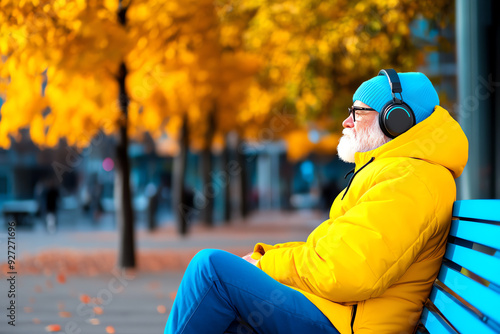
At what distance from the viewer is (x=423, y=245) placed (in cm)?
254

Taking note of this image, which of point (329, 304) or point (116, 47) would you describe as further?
point (116, 47)

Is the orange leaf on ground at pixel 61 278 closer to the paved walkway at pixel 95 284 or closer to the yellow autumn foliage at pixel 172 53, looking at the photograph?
the paved walkway at pixel 95 284

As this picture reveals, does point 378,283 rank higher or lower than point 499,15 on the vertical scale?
lower

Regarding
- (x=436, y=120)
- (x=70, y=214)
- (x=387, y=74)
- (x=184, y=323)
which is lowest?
(x=70, y=214)

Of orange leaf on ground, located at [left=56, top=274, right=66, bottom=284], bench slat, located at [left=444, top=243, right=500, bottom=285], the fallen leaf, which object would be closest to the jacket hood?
bench slat, located at [left=444, top=243, right=500, bottom=285]

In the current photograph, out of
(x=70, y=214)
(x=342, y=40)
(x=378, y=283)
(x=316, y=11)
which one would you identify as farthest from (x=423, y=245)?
(x=70, y=214)

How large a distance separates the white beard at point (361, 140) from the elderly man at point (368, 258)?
0.27 ft

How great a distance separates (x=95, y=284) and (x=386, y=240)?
714 cm

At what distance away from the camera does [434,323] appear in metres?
2.61

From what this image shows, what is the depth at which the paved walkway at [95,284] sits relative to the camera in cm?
630

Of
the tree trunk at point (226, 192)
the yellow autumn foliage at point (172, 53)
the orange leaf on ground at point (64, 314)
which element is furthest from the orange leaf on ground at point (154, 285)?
the tree trunk at point (226, 192)

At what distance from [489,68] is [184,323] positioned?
16.9 ft

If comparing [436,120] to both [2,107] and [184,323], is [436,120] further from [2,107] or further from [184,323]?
[2,107]

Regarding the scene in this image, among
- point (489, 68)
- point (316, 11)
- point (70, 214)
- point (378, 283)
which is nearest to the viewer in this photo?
point (378, 283)
